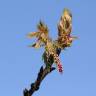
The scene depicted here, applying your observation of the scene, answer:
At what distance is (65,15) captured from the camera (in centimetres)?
328

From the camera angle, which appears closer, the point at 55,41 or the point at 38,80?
the point at 38,80

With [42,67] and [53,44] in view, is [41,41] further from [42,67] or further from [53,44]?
[42,67]

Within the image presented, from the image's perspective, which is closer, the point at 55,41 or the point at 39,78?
the point at 39,78

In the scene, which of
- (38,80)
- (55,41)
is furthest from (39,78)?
(55,41)

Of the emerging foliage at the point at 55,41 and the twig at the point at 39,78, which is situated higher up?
the emerging foliage at the point at 55,41

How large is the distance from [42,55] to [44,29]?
0.42 metres

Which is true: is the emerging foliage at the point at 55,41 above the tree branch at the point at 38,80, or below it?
above

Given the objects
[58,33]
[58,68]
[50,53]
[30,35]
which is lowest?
[58,68]

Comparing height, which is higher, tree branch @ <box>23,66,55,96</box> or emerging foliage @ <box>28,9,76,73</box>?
emerging foliage @ <box>28,9,76,73</box>

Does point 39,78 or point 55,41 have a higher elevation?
point 55,41

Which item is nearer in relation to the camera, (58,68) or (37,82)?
(58,68)

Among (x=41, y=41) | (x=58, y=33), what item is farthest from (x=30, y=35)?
→ (x=58, y=33)

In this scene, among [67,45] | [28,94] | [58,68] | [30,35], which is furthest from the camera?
[30,35]

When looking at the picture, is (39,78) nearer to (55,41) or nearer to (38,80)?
(38,80)
